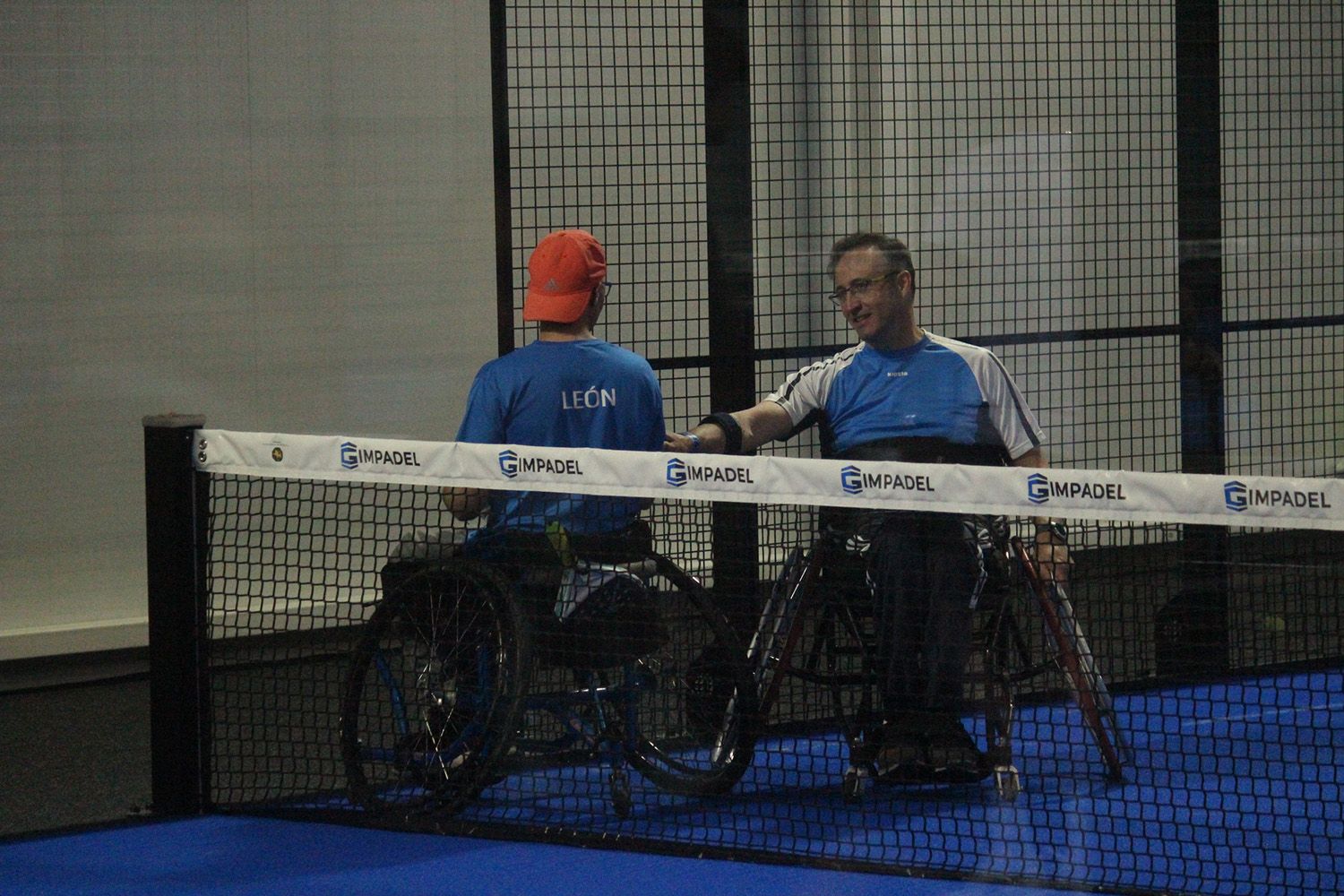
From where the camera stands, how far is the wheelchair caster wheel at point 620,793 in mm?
3588

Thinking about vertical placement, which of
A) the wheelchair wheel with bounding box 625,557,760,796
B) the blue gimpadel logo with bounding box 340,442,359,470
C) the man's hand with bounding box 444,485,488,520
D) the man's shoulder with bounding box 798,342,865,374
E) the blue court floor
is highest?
the man's shoulder with bounding box 798,342,865,374

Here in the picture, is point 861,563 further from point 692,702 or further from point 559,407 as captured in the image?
point 559,407

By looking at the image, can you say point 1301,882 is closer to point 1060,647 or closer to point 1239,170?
point 1060,647

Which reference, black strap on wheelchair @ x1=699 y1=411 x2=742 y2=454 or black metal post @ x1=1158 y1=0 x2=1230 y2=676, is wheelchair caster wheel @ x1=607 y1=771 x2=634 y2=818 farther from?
black metal post @ x1=1158 y1=0 x2=1230 y2=676

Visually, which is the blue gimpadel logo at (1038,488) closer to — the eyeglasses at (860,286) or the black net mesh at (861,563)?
the black net mesh at (861,563)

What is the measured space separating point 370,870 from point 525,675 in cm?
50

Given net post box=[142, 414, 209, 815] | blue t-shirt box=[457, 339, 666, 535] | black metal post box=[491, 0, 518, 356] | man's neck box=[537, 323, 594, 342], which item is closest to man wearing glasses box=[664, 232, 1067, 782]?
blue t-shirt box=[457, 339, 666, 535]

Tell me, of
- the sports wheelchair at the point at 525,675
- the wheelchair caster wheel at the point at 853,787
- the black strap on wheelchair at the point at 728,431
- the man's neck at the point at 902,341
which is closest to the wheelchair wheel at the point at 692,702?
the sports wheelchair at the point at 525,675

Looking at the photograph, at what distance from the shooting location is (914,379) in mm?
3984

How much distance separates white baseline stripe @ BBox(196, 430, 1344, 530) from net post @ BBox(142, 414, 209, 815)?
85mm

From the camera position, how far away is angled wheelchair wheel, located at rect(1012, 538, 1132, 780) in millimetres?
3727

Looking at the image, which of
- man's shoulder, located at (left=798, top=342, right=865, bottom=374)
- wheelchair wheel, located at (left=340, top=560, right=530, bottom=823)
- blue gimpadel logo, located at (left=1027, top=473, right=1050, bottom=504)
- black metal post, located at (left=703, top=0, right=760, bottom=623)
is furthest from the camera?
black metal post, located at (left=703, top=0, right=760, bottom=623)

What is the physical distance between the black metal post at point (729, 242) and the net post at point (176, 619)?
1365mm

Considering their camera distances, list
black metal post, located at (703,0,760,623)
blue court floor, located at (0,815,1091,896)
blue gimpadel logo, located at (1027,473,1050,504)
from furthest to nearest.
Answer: black metal post, located at (703,0,760,623)
blue court floor, located at (0,815,1091,896)
blue gimpadel logo, located at (1027,473,1050,504)
